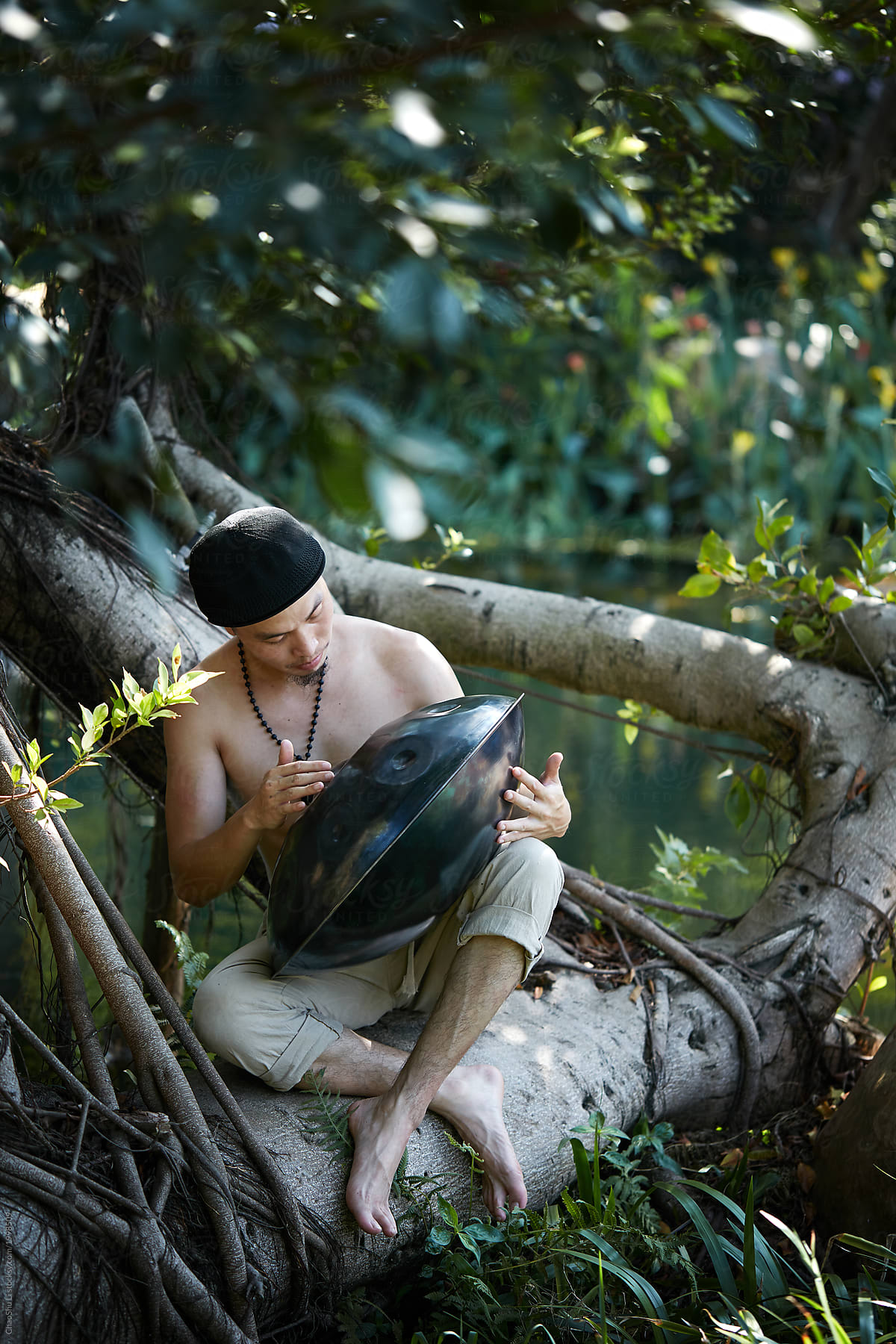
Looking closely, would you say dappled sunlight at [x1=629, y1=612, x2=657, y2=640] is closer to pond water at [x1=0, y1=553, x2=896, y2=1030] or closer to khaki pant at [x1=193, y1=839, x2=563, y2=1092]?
pond water at [x1=0, y1=553, x2=896, y2=1030]

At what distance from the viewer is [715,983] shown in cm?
213

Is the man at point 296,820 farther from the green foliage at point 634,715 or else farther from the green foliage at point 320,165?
the green foliage at point 634,715

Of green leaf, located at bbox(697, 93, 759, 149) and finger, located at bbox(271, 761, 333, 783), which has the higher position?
green leaf, located at bbox(697, 93, 759, 149)

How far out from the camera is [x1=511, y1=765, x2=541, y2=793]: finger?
160 centimetres

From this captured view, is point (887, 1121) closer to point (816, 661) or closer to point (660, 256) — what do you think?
point (816, 661)

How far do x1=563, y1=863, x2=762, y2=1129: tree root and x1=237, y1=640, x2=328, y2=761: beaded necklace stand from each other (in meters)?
0.74

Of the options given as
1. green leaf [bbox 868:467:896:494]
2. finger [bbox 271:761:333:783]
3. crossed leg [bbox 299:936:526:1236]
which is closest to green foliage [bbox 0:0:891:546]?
finger [bbox 271:761:333:783]

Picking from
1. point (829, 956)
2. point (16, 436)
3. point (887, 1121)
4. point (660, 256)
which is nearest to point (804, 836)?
point (829, 956)

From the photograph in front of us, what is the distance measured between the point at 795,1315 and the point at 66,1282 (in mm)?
949

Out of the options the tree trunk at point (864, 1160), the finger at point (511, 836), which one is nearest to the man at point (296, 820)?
the finger at point (511, 836)

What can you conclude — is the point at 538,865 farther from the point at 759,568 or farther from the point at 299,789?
the point at 759,568

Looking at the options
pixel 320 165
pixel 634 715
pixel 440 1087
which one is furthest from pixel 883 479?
pixel 320 165

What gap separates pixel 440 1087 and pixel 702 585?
4.42 ft

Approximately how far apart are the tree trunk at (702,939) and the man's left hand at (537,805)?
17.4 inches
